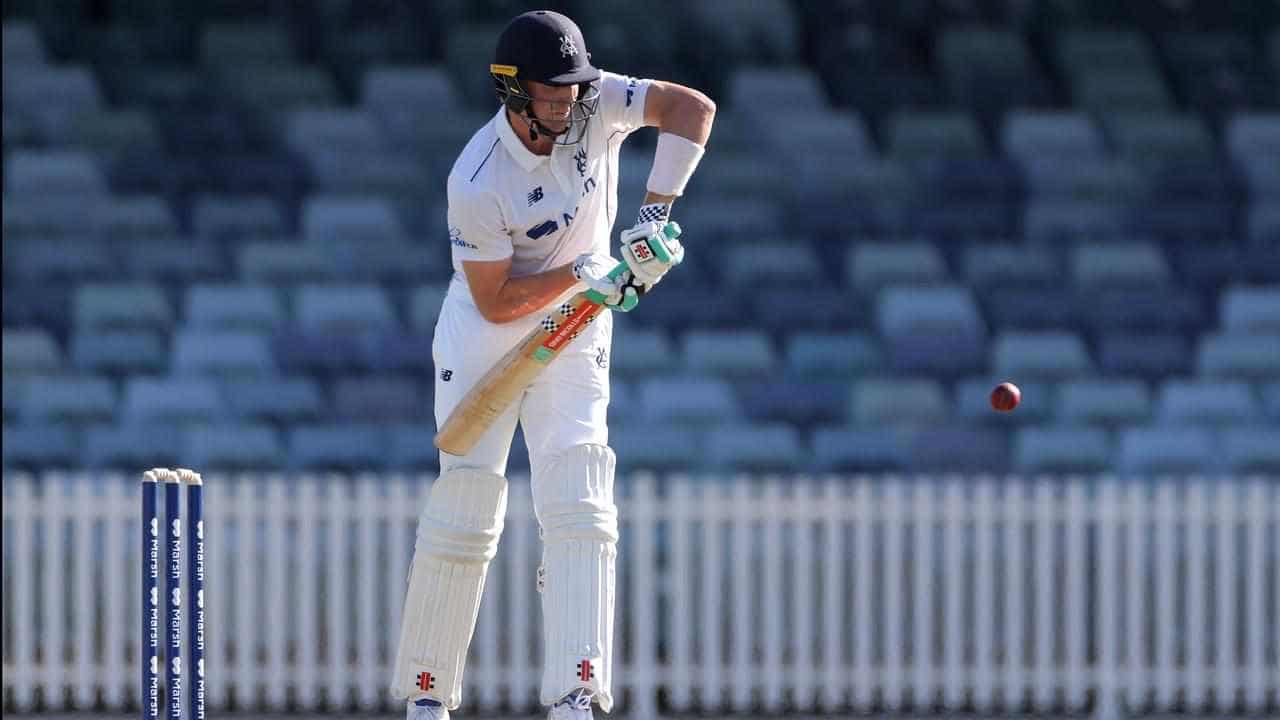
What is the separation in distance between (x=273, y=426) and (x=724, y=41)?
2.49 metres

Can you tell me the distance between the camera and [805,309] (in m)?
9.12

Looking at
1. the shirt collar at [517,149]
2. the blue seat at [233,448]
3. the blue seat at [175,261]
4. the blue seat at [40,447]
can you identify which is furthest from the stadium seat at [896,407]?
the shirt collar at [517,149]

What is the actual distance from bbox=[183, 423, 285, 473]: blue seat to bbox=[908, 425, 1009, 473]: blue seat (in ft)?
8.30

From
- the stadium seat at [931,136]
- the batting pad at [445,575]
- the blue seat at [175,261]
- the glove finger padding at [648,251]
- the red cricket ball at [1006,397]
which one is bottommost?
the batting pad at [445,575]

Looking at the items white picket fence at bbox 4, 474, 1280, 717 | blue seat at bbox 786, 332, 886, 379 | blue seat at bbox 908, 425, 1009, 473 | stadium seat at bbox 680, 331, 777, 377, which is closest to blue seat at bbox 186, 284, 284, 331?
white picket fence at bbox 4, 474, 1280, 717

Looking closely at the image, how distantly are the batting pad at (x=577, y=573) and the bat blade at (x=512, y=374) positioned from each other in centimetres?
18

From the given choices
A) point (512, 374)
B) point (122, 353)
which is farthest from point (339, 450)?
point (512, 374)

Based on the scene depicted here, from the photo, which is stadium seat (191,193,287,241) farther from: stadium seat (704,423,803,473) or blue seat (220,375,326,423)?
stadium seat (704,423,803,473)

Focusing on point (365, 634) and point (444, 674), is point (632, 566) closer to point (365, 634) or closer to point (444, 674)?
point (365, 634)

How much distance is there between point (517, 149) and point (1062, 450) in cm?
453

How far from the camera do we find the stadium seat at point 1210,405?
890 centimetres

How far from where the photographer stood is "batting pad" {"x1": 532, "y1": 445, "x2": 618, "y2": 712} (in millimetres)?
4734

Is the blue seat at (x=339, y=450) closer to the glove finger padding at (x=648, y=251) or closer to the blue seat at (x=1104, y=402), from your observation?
the blue seat at (x=1104, y=402)

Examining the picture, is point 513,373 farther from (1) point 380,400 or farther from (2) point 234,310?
(2) point 234,310
